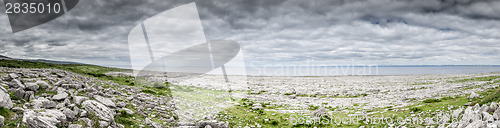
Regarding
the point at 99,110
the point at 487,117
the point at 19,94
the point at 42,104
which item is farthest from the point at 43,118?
the point at 487,117

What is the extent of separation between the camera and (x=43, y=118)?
895 cm

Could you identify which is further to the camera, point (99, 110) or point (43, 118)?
point (99, 110)

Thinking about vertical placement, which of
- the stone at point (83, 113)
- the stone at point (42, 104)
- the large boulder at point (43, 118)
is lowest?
the stone at point (83, 113)

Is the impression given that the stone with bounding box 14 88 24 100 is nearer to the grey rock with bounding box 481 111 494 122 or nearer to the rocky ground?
the rocky ground

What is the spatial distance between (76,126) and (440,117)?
20985mm

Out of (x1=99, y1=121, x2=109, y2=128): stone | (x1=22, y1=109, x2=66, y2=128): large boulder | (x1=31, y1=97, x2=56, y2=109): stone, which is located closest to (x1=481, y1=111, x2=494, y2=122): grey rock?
(x1=99, y1=121, x2=109, y2=128): stone

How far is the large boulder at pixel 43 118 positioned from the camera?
28.2ft

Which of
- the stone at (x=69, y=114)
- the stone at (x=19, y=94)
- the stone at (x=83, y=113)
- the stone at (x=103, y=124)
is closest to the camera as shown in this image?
the stone at (x=69, y=114)

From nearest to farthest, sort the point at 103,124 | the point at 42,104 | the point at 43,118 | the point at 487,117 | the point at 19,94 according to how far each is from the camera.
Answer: the point at 43,118, the point at 487,117, the point at 42,104, the point at 103,124, the point at 19,94

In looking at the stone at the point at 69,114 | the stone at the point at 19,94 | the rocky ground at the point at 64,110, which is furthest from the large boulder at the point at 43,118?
the stone at the point at 19,94

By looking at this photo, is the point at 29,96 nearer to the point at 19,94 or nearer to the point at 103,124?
the point at 19,94

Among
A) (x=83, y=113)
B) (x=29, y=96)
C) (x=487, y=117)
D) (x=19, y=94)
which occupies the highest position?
(x=19, y=94)

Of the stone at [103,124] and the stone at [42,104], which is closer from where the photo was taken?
the stone at [42,104]

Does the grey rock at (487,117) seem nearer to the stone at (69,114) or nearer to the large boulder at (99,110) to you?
the large boulder at (99,110)
